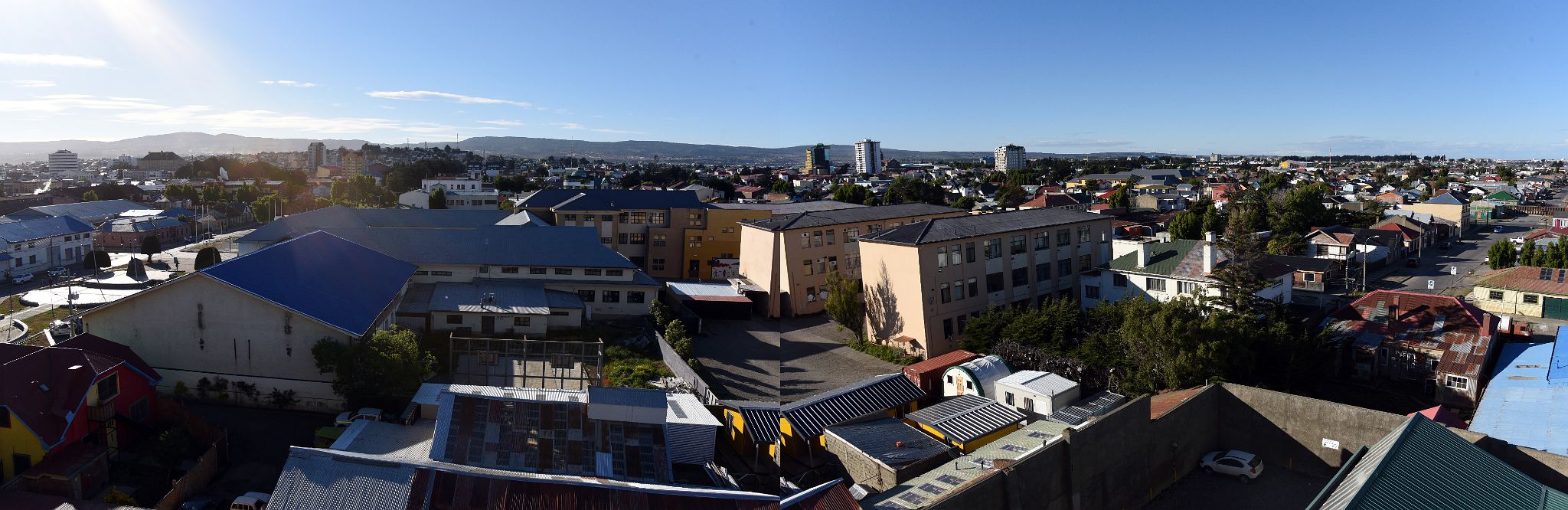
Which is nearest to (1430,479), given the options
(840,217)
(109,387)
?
(109,387)

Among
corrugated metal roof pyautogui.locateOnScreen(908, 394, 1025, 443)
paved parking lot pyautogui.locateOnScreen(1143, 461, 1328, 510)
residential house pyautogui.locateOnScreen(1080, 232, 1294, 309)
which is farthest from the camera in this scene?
residential house pyautogui.locateOnScreen(1080, 232, 1294, 309)

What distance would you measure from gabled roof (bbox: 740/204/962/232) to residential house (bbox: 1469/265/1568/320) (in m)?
12.6

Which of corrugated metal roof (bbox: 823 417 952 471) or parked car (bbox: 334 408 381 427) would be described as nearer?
corrugated metal roof (bbox: 823 417 952 471)

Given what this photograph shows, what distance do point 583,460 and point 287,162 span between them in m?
122

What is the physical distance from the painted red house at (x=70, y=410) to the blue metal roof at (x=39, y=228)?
19.4m

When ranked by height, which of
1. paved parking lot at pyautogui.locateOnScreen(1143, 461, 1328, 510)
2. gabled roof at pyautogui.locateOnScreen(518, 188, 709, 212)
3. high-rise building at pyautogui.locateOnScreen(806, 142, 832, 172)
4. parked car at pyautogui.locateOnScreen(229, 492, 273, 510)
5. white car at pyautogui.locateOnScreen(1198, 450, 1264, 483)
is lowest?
paved parking lot at pyautogui.locateOnScreen(1143, 461, 1328, 510)

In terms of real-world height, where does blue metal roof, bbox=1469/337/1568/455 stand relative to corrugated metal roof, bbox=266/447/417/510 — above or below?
below

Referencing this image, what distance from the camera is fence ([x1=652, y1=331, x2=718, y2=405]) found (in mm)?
11508

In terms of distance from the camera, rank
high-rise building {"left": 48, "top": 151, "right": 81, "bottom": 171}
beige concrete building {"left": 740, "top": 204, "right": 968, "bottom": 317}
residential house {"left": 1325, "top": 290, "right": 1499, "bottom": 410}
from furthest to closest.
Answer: high-rise building {"left": 48, "top": 151, "right": 81, "bottom": 171}
beige concrete building {"left": 740, "top": 204, "right": 968, "bottom": 317}
residential house {"left": 1325, "top": 290, "right": 1499, "bottom": 410}

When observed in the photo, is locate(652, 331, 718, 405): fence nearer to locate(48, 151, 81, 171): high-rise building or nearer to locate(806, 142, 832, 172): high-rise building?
locate(806, 142, 832, 172): high-rise building

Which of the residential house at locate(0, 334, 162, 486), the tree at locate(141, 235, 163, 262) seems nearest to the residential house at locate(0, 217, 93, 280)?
the tree at locate(141, 235, 163, 262)

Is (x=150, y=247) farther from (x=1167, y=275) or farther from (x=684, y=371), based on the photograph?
(x=1167, y=275)

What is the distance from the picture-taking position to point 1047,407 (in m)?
11.0

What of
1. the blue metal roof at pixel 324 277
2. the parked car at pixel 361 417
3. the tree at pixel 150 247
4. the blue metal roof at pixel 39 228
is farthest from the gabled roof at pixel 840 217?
the blue metal roof at pixel 39 228
